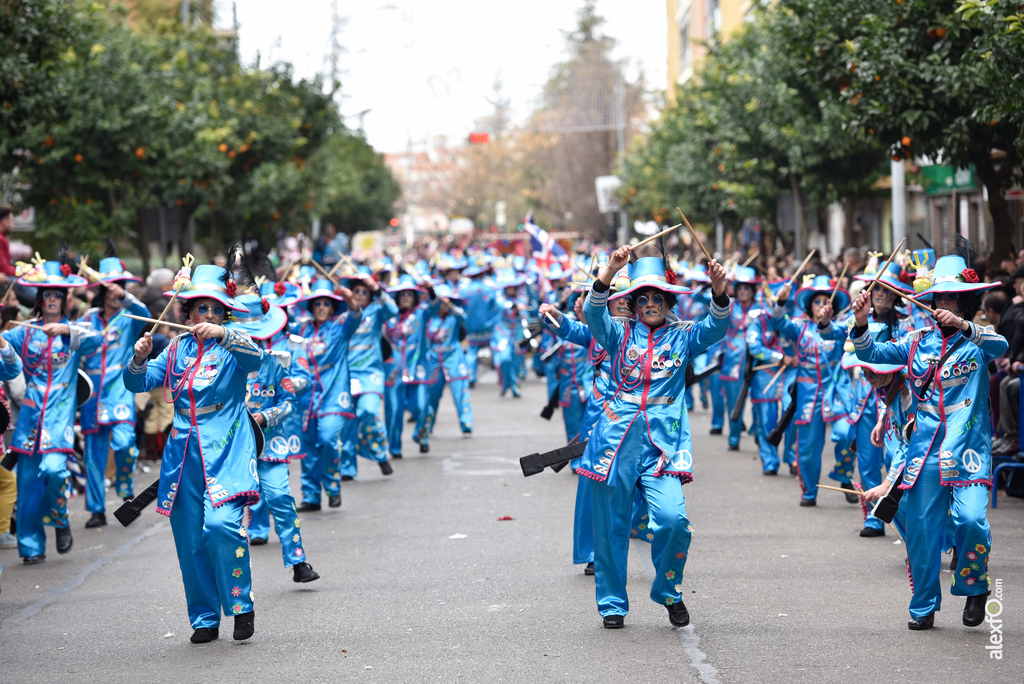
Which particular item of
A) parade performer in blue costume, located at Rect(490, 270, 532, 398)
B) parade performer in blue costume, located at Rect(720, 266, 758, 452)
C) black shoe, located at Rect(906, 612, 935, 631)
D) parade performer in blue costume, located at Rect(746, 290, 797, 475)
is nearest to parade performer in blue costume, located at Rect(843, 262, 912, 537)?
parade performer in blue costume, located at Rect(746, 290, 797, 475)

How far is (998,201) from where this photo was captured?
14312 millimetres

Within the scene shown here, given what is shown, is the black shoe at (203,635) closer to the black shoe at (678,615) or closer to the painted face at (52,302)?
the black shoe at (678,615)

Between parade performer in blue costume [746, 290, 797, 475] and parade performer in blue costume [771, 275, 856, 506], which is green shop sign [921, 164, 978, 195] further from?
parade performer in blue costume [771, 275, 856, 506]

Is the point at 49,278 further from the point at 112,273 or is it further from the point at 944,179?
the point at 944,179

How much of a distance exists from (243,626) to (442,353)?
860cm

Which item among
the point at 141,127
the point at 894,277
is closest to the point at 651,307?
the point at 894,277

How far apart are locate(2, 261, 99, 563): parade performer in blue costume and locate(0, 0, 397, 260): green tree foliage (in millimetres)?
4511

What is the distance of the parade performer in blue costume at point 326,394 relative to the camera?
11031 millimetres

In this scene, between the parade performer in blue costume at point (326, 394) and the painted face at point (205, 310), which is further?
the parade performer in blue costume at point (326, 394)

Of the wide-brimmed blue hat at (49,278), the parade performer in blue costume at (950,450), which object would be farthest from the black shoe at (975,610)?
the wide-brimmed blue hat at (49,278)

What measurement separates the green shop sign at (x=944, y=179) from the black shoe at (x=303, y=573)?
42.7 ft

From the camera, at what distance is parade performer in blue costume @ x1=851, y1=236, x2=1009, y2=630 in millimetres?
6652

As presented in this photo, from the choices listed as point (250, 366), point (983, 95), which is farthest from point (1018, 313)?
point (250, 366)

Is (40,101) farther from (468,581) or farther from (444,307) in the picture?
(468,581)
